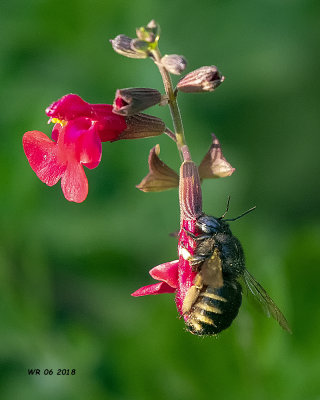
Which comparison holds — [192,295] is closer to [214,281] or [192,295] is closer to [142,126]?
[214,281]

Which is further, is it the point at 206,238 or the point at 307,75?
the point at 307,75

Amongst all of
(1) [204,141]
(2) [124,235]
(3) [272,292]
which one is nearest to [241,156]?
(1) [204,141]

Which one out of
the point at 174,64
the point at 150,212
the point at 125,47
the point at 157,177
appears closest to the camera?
the point at 174,64

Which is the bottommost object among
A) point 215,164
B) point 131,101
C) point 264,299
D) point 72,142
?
point 264,299

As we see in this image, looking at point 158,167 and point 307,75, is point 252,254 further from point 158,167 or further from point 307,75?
point 307,75

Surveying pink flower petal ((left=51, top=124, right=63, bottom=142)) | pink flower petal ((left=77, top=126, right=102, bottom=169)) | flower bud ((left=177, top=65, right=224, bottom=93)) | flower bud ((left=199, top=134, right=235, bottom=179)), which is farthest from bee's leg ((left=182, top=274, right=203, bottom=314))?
pink flower petal ((left=51, top=124, right=63, bottom=142))

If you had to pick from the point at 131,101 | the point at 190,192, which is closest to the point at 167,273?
the point at 190,192
